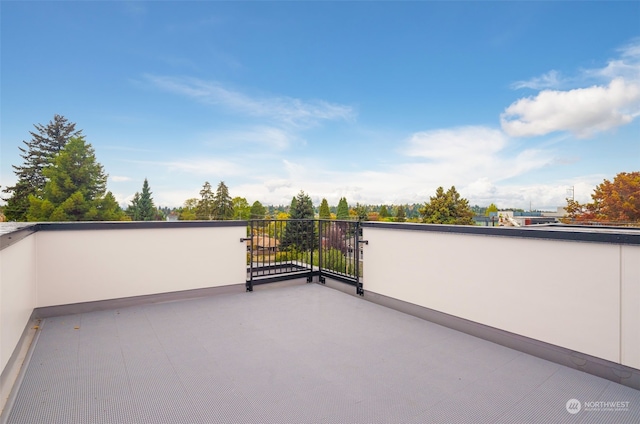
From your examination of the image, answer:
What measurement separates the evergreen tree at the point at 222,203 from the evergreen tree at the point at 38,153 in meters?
18.0

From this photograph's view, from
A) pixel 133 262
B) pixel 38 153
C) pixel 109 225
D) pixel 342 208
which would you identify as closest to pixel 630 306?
pixel 133 262

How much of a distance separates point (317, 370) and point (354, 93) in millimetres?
14965

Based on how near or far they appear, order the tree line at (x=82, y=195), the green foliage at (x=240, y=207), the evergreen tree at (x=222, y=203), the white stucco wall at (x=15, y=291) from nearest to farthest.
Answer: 1. the white stucco wall at (x=15, y=291)
2. the tree line at (x=82, y=195)
3. the evergreen tree at (x=222, y=203)
4. the green foliage at (x=240, y=207)

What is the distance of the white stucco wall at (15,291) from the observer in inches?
69.6

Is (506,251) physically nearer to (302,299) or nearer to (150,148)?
(302,299)

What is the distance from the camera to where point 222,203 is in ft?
149

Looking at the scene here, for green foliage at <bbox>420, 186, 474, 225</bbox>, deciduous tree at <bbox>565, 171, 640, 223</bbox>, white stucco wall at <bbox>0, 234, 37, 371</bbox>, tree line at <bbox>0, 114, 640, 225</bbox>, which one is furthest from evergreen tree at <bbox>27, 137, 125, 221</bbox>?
deciduous tree at <bbox>565, 171, 640, 223</bbox>

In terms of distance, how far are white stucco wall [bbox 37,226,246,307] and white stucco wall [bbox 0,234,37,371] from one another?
0.19 meters

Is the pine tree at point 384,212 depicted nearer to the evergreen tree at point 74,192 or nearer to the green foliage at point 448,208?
the green foliage at point 448,208

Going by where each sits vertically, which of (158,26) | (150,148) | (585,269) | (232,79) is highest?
(158,26)

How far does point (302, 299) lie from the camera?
Answer: 3840 millimetres

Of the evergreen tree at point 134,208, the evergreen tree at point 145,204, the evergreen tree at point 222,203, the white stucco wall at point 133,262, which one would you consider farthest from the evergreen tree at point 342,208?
the white stucco wall at point 133,262

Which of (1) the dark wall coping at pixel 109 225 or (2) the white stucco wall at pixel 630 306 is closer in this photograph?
(2) the white stucco wall at pixel 630 306

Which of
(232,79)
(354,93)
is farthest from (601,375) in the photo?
(232,79)
